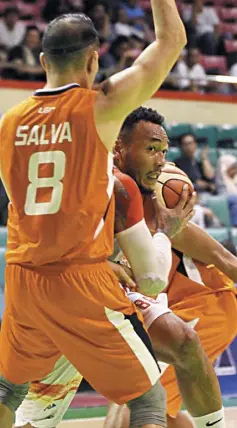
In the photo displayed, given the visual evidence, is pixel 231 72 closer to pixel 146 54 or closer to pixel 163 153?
pixel 163 153

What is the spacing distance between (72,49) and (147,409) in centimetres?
122

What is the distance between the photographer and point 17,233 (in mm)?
2812

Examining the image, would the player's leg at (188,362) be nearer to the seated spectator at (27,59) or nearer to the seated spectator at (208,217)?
the seated spectator at (208,217)

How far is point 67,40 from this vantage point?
9.02ft

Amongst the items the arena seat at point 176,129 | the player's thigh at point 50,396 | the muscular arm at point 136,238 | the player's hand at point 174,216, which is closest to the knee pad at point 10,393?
the player's thigh at point 50,396

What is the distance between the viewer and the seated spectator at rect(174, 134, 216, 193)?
907 cm

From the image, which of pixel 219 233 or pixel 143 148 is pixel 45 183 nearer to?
pixel 143 148

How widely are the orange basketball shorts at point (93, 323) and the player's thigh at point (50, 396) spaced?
1.72 ft

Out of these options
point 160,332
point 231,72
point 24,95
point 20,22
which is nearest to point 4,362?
point 160,332

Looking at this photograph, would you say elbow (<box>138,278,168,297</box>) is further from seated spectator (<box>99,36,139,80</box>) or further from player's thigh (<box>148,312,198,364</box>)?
seated spectator (<box>99,36,139,80</box>)

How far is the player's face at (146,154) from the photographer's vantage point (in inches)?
134

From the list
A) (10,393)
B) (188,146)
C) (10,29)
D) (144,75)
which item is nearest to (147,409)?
(10,393)

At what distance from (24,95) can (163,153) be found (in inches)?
251

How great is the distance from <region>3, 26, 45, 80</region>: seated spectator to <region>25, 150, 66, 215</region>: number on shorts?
276 inches
